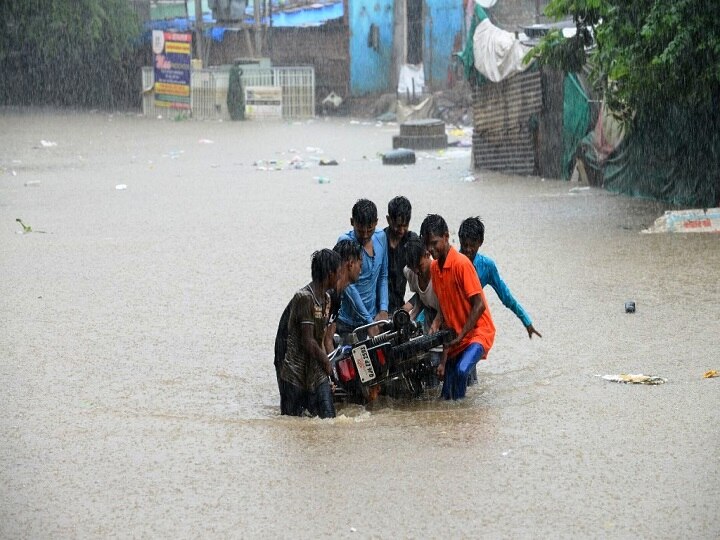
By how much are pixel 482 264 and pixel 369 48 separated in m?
34.9

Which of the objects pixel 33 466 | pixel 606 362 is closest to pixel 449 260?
pixel 606 362

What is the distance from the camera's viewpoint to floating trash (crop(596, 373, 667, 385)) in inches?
257

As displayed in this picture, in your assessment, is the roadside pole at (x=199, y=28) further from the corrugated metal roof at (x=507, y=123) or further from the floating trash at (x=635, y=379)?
the floating trash at (x=635, y=379)

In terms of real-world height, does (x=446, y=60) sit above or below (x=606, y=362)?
above

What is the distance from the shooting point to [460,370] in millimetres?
6148

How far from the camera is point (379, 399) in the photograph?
645cm

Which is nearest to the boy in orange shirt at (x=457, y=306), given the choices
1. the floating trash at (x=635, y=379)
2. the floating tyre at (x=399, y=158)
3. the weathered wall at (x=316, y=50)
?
the floating trash at (x=635, y=379)

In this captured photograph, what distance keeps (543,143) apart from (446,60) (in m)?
19.9

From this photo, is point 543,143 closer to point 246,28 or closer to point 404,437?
point 404,437

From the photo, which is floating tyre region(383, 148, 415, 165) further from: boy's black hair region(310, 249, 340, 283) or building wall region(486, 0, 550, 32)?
boy's black hair region(310, 249, 340, 283)

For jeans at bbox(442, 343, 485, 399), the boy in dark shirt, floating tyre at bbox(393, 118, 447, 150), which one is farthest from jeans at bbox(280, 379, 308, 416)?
floating tyre at bbox(393, 118, 447, 150)

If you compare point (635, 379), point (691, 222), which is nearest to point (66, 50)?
point (691, 222)

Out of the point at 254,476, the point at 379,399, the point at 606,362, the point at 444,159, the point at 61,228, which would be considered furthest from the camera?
the point at 444,159

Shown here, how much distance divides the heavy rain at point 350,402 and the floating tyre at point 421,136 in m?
4.68
